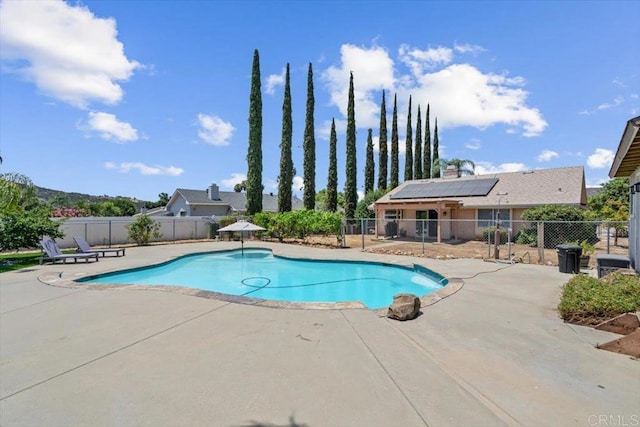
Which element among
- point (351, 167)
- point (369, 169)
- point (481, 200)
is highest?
point (369, 169)

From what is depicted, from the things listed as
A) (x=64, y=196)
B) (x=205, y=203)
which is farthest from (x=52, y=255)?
(x=64, y=196)

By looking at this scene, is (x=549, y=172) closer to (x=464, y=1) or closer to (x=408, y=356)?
(x=464, y=1)

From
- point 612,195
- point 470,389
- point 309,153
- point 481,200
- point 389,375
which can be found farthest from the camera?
point 309,153

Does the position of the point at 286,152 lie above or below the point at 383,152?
below

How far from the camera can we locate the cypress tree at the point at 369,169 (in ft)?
109

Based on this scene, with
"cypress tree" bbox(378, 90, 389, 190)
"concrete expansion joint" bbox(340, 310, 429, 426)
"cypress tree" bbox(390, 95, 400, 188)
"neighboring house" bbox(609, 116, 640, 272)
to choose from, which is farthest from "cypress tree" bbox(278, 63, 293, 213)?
"concrete expansion joint" bbox(340, 310, 429, 426)

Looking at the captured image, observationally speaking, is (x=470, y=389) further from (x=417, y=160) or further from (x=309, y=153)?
(x=417, y=160)

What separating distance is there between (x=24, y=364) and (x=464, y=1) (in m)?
13.4

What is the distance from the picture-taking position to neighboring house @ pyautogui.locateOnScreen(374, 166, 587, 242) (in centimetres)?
1800

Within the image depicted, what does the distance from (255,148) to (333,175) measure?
26.8ft

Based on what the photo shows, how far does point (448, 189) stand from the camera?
2219 centimetres

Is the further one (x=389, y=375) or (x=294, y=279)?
(x=294, y=279)

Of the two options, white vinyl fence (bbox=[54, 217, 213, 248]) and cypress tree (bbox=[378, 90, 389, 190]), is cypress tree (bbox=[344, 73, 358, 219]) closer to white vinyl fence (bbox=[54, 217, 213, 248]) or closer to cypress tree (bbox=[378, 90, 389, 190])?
cypress tree (bbox=[378, 90, 389, 190])

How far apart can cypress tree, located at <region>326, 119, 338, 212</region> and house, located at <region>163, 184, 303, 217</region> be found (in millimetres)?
10955
